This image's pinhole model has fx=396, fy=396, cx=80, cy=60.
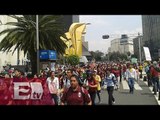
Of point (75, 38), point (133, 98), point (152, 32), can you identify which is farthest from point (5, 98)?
point (152, 32)

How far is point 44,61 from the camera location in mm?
27969

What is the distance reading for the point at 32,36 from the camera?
1085 inches

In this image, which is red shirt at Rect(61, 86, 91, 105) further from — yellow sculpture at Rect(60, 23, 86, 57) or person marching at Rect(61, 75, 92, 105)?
yellow sculpture at Rect(60, 23, 86, 57)

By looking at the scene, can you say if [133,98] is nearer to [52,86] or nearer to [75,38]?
[52,86]

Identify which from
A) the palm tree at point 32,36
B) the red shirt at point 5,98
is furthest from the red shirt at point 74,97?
the palm tree at point 32,36

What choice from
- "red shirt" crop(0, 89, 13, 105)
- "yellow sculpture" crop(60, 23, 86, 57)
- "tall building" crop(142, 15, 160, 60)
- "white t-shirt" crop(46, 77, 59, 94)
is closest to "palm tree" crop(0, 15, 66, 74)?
"white t-shirt" crop(46, 77, 59, 94)

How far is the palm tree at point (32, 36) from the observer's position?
91.7 ft

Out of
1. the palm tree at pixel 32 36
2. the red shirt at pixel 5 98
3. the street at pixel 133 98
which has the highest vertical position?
the palm tree at pixel 32 36

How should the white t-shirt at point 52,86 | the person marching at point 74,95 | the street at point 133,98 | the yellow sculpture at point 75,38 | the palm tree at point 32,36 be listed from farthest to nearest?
the yellow sculpture at point 75,38 < the palm tree at point 32,36 < the street at point 133,98 < the white t-shirt at point 52,86 < the person marching at point 74,95

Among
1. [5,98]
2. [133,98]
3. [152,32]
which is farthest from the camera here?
[152,32]

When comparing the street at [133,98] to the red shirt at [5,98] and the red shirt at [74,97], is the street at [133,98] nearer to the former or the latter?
the red shirt at [5,98]

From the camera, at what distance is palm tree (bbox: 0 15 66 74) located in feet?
91.7
